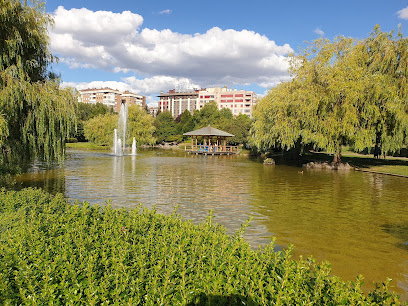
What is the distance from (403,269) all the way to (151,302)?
5781 millimetres

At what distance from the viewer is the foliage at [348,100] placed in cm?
2228

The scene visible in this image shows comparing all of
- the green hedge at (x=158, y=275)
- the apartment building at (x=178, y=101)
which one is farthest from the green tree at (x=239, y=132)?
the apartment building at (x=178, y=101)

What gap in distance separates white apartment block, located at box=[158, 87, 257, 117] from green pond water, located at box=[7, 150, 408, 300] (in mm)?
105027

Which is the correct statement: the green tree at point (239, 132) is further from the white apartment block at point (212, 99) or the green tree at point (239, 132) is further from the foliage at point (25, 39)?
the white apartment block at point (212, 99)

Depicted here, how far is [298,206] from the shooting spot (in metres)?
11.7

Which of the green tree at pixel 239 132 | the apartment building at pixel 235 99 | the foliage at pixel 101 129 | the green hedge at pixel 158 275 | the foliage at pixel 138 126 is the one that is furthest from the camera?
the apartment building at pixel 235 99

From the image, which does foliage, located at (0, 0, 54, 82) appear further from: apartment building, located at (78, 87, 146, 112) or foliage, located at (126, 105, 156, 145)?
apartment building, located at (78, 87, 146, 112)

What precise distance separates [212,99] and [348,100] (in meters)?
118

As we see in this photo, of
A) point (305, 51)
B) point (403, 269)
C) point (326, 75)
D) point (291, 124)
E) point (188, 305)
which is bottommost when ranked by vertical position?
point (403, 269)

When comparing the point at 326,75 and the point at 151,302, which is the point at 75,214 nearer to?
the point at 151,302

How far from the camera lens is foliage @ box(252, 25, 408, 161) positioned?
22.3m

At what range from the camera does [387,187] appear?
1650 cm

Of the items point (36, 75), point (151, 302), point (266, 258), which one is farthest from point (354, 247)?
point (36, 75)

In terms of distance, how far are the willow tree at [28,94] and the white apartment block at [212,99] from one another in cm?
11055
